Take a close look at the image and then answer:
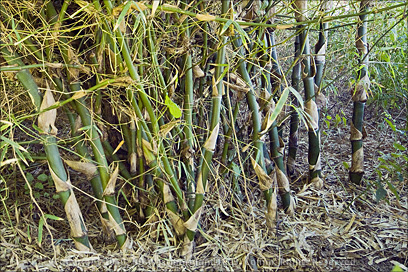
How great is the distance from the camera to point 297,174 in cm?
136

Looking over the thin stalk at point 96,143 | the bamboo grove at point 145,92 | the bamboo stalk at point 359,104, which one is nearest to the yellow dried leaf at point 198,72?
the bamboo grove at point 145,92

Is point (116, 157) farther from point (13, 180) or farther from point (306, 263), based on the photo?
point (306, 263)

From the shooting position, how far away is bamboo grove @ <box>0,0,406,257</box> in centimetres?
84

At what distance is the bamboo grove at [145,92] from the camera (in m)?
0.84

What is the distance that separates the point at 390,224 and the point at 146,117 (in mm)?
761

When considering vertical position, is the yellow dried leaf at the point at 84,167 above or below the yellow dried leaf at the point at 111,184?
above

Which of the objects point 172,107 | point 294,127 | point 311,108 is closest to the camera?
point 172,107

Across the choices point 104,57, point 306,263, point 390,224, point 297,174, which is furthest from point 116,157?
point 390,224

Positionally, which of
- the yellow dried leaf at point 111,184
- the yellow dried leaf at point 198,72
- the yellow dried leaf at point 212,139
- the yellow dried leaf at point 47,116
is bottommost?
the yellow dried leaf at point 111,184

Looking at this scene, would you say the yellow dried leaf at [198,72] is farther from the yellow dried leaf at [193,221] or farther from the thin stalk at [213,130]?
the yellow dried leaf at [193,221]

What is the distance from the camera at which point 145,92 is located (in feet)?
3.12

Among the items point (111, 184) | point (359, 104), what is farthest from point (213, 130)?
point (359, 104)

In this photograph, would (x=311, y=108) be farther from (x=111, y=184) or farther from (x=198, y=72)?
(x=111, y=184)

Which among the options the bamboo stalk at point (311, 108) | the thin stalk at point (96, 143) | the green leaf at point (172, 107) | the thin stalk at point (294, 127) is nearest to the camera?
the green leaf at point (172, 107)
